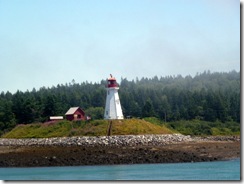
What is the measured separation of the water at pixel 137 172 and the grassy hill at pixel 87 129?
38.2ft

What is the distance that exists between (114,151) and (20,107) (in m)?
23.7

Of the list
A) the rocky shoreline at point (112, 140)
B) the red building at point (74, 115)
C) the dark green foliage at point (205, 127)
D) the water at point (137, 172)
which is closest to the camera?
the water at point (137, 172)

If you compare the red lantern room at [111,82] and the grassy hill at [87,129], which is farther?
the red lantern room at [111,82]

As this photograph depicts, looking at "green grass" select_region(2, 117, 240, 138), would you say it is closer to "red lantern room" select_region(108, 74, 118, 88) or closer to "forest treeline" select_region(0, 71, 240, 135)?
"red lantern room" select_region(108, 74, 118, 88)

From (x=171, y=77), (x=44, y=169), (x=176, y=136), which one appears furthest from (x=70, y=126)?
(x=171, y=77)

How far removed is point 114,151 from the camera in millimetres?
37500

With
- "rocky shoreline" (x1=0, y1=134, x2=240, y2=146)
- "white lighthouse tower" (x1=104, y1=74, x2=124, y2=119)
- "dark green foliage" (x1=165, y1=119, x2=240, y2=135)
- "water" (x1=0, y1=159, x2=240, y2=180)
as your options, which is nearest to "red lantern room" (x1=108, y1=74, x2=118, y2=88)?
"white lighthouse tower" (x1=104, y1=74, x2=124, y2=119)

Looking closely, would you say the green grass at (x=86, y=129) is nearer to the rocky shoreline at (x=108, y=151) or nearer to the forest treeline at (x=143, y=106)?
the rocky shoreline at (x=108, y=151)

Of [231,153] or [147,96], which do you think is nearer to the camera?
[231,153]

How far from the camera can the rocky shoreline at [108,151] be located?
3453 cm

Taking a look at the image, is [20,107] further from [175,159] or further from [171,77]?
[171,77]

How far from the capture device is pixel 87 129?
4553 cm

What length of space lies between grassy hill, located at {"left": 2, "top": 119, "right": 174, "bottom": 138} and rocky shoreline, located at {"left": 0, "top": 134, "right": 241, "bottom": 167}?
1217 mm

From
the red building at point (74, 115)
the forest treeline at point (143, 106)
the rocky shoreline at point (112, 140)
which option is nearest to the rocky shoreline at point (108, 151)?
the rocky shoreline at point (112, 140)
